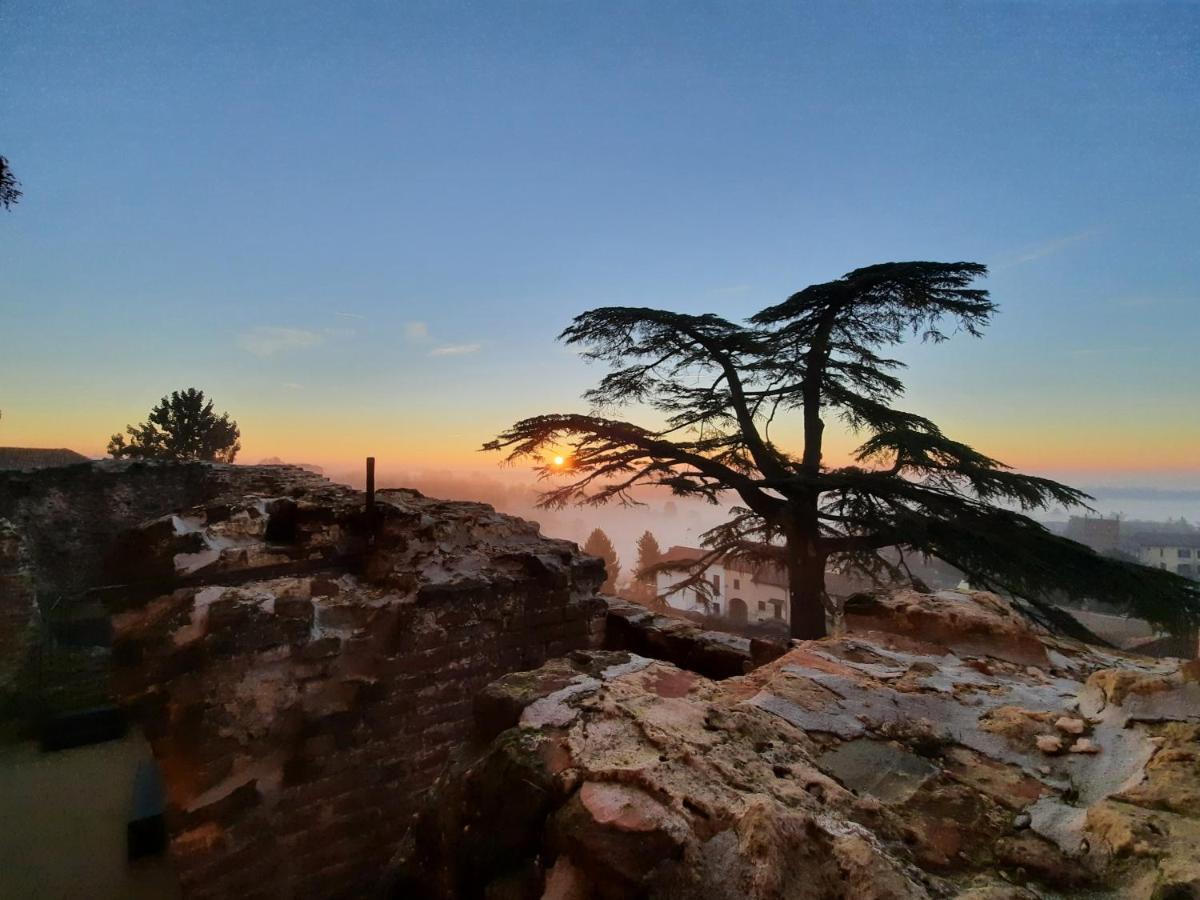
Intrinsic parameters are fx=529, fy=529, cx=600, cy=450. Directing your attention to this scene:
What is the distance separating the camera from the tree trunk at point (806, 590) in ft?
30.1

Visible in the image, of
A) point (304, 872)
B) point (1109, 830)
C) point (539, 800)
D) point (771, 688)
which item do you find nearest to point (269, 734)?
point (304, 872)

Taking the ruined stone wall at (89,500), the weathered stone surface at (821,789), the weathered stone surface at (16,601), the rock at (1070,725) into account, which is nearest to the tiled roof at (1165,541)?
the rock at (1070,725)

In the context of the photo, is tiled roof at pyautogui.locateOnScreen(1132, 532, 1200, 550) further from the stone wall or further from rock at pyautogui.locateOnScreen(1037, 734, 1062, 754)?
the stone wall

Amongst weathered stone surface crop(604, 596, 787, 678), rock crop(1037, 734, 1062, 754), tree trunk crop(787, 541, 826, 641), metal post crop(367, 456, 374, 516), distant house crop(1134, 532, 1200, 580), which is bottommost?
distant house crop(1134, 532, 1200, 580)

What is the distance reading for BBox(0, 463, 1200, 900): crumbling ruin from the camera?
3.71ft

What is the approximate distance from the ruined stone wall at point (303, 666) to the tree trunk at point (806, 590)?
22.5 feet

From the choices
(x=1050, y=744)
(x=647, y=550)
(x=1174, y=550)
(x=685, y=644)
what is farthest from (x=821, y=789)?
(x=1174, y=550)

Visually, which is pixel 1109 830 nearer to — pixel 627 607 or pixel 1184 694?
pixel 1184 694

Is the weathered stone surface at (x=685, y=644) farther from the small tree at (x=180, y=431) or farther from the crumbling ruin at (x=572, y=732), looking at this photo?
the small tree at (x=180, y=431)

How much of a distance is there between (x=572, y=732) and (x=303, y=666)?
1961 mm

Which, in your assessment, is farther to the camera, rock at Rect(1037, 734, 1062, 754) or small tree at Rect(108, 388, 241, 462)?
small tree at Rect(108, 388, 241, 462)

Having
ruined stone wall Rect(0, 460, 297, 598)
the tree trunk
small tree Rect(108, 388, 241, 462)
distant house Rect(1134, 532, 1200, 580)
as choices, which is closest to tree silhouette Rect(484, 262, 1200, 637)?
the tree trunk

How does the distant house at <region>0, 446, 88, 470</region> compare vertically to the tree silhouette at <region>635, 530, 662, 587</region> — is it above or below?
above

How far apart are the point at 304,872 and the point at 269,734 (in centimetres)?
76
